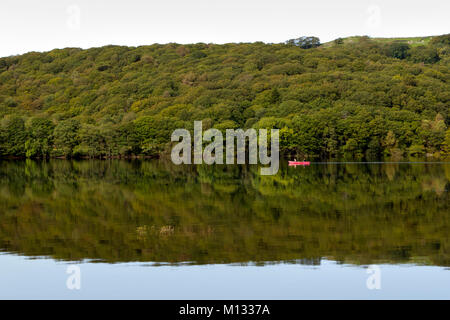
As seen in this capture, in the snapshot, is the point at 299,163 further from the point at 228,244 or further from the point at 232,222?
the point at 228,244

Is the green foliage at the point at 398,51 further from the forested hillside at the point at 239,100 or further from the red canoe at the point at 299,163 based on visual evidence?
the red canoe at the point at 299,163

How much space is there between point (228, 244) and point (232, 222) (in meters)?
4.99

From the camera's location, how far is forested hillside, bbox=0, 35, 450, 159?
332 ft

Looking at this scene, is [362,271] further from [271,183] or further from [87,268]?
[271,183]

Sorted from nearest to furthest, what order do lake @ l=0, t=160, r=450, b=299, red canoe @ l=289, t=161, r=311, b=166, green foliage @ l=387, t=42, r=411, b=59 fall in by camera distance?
lake @ l=0, t=160, r=450, b=299 < red canoe @ l=289, t=161, r=311, b=166 < green foliage @ l=387, t=42, r=411, b=59

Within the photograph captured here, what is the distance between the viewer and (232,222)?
82.9ft

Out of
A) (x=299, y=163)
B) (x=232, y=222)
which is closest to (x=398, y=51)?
(x=299, y=163)

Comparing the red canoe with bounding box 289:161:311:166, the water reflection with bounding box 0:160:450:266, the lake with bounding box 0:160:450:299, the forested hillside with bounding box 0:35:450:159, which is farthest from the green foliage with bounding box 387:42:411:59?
the lake with bounding box 0:160:450:299

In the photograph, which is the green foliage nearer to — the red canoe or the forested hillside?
the forested hillside

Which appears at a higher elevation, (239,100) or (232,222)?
(239,100)

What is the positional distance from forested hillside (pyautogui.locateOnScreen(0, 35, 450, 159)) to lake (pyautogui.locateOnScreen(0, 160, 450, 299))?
64845 millimetres

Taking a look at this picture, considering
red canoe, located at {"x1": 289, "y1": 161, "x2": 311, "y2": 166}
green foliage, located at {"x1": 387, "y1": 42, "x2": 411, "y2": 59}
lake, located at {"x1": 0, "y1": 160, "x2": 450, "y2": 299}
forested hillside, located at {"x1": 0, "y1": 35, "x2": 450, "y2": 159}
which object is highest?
green foliage, located at {"x1": 387, "y1": 42, "x2": 411, "y2": 59}

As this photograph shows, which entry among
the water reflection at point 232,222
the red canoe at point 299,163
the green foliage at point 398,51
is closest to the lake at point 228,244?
the water reflection at point 232,222
